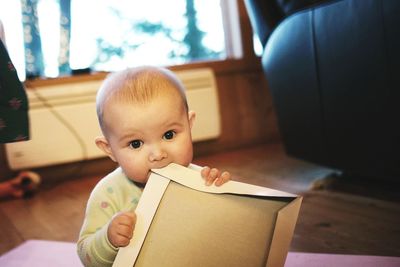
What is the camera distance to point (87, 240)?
25.0 inches

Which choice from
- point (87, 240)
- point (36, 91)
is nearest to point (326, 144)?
point (87, 240)

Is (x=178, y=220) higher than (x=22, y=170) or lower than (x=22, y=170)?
higher

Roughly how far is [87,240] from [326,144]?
0.75 m

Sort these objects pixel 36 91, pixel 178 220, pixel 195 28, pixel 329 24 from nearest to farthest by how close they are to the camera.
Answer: pixel 178 220 → pixel 329 24 → pixel 36 91 → pixel 195 28

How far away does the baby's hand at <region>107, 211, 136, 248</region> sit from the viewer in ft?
1.86

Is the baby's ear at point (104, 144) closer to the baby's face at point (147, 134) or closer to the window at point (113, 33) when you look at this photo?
the baby's face at point (147, 134)

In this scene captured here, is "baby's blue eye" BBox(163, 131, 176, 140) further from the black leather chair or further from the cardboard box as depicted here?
the black leather chair

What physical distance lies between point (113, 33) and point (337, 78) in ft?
4.07

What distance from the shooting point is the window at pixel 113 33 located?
1.71m

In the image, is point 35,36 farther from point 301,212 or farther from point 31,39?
point 301,212

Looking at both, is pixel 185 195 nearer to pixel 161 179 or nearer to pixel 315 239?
pixel 161 179

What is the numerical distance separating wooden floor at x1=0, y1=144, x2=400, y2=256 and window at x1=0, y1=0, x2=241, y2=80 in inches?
22.9

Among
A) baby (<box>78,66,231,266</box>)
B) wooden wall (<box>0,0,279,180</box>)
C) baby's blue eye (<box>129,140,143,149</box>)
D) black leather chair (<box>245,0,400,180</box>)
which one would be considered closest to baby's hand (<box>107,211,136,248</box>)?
baby (<box>78,66,231,266</box>)

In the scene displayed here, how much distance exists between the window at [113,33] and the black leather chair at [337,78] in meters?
0.85
